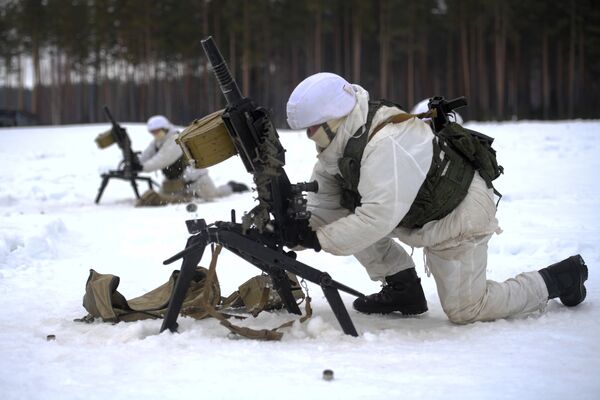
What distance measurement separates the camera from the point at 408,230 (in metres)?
3.30

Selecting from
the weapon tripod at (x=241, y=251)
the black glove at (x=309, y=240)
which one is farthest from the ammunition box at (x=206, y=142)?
the black glove at (x=309, y=240)

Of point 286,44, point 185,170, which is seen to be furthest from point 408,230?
point 286,44

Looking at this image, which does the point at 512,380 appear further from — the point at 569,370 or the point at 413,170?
the point at 413,170

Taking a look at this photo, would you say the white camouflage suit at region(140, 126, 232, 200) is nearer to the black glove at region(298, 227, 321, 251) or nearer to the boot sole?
the black glove at region(298, 227, 321, 251)

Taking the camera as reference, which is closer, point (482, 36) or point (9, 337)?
point (9, 337)

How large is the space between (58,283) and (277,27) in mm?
28849

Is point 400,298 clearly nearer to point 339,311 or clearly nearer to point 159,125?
point 339,311

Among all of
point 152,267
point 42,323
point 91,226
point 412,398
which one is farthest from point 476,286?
point 91,226

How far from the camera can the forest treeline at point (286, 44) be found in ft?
101

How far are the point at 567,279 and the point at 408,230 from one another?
912 millimetres

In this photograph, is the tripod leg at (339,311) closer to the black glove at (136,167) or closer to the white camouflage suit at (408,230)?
the white camouflage suit at (408,230)

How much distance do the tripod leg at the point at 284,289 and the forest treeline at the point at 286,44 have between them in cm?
2507

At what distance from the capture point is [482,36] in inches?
1284

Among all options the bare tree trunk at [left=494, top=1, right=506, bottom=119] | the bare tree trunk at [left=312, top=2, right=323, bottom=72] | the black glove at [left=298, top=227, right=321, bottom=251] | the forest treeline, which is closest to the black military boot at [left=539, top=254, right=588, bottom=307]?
the black glove at [left=298, top=227, right=321, bottom=251]
